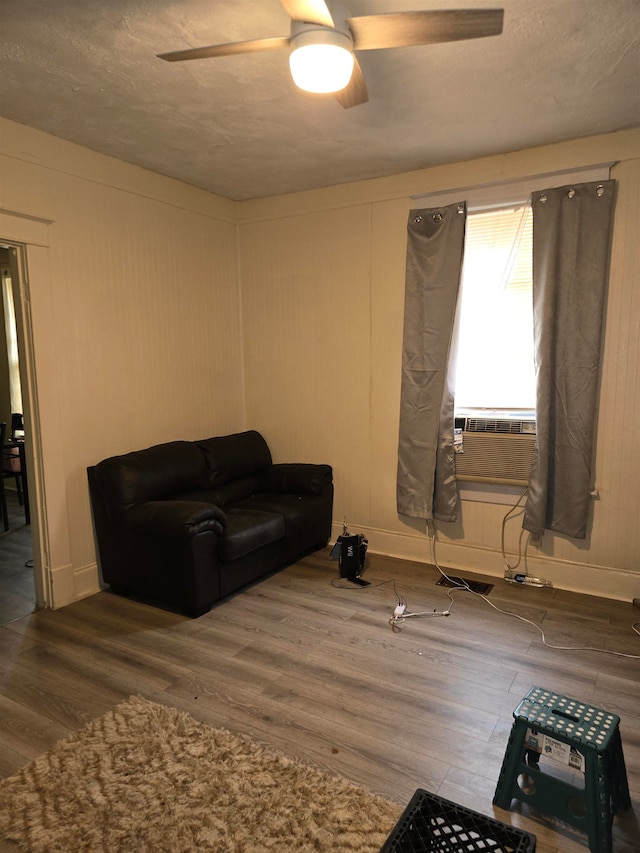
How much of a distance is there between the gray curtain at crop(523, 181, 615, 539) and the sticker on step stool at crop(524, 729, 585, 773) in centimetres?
188

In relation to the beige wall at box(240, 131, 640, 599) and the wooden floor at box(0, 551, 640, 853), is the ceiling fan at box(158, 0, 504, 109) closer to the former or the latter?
the beige wall at box(240, 131, 640, 599)

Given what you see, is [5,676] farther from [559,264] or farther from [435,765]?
[559,264]

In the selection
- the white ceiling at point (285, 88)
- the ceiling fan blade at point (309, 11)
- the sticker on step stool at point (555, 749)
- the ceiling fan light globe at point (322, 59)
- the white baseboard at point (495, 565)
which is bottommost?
the white baseboard at point (495, 565)

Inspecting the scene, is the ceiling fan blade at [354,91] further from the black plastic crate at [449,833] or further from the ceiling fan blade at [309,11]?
the black plastic crate at [449,833]

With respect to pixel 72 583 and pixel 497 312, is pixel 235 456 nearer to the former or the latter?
pixel 72 583

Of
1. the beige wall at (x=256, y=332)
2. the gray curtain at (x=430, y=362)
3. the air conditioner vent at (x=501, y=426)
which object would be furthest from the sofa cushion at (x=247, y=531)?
the air conditioner vent at (x=501, y=426)

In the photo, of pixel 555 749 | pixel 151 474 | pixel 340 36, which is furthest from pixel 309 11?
pixel 151 474

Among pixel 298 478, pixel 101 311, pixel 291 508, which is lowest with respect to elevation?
pixel 291 508

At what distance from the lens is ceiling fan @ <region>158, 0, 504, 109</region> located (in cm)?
174

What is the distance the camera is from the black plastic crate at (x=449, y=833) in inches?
62.2

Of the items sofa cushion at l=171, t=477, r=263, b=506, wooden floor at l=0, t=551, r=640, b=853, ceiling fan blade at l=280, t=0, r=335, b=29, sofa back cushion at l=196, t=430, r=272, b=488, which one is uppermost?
ceiling fan blade at l=280, t=0, r=335, b=29

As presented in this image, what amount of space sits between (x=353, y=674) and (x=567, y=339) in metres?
2.32

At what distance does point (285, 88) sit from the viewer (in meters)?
2.67

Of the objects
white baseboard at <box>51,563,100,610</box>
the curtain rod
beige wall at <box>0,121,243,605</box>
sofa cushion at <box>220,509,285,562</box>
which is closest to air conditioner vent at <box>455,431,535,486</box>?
sofa cushion at <box>220,509,285,562</box>
